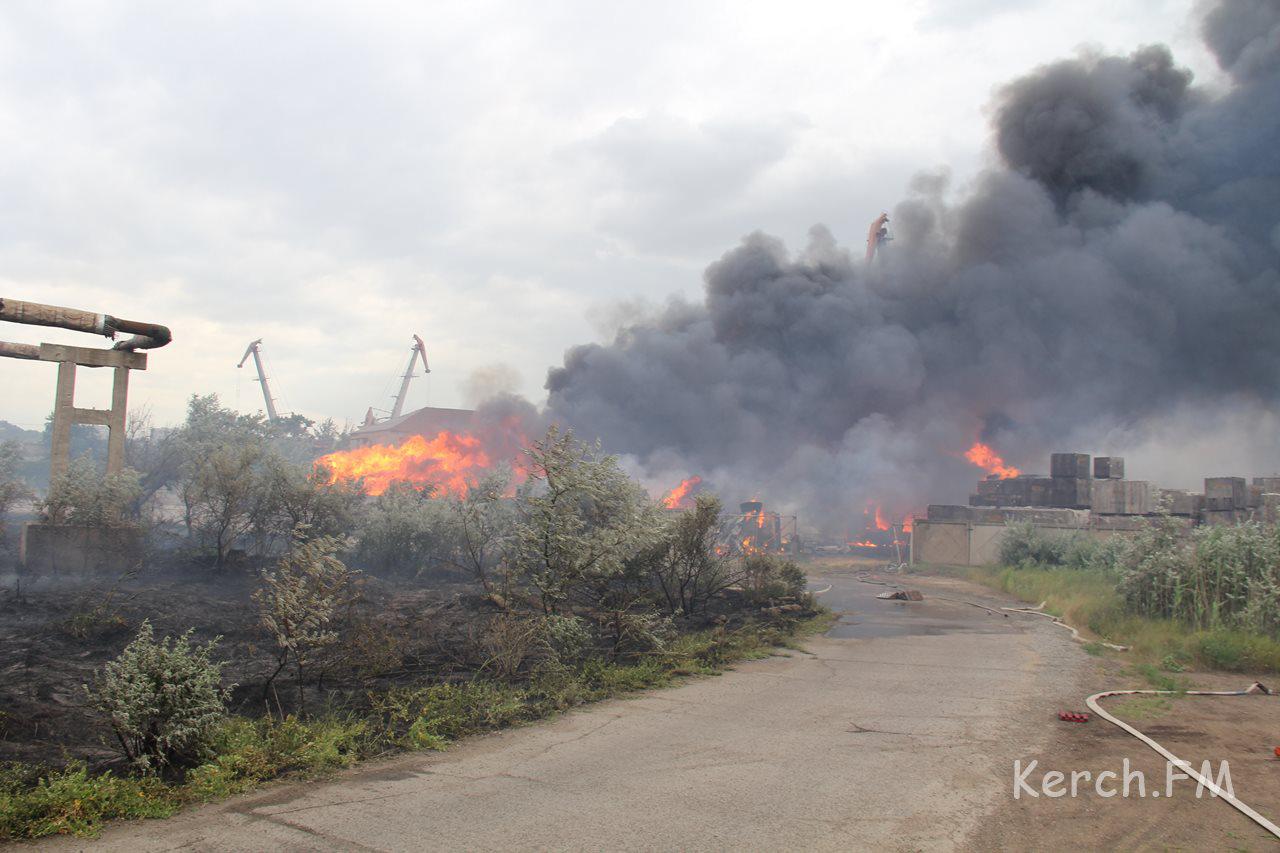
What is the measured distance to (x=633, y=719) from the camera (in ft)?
28.6

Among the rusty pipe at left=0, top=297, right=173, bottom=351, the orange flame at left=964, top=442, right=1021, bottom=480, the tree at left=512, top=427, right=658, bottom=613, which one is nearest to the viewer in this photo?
the tree at left=512, top=427, right=658, bottom=613

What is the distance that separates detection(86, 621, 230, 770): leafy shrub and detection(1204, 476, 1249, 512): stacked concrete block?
33.2 meters

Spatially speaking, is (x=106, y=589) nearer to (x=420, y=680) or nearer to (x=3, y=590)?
(x=3, y=590)

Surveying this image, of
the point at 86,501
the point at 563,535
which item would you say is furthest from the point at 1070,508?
the point at 86,501

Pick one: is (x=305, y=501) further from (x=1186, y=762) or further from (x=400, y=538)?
(x=1186, y=762)

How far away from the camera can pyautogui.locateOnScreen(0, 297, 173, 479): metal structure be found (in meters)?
17.7

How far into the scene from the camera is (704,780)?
6531 mm

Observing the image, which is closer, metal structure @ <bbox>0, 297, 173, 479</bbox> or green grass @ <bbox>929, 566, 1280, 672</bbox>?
green grass @ <bbox>929, 566, 1280, 672</bbox>

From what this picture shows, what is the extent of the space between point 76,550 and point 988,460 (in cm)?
4564

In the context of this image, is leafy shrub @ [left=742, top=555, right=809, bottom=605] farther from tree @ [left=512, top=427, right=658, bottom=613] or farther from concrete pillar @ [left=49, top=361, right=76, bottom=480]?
concrete pillar @ [left=49, top=361, right=76, bottom=480]

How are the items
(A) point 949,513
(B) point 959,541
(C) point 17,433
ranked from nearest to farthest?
1. (B) point 959,541
2. (A) point 949,513
3. (C) point 17,433

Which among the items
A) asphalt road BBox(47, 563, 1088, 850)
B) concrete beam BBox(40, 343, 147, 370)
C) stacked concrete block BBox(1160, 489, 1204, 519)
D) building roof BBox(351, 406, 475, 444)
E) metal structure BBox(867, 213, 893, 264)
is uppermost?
metal structure BBox(867, 213, 893, 264)

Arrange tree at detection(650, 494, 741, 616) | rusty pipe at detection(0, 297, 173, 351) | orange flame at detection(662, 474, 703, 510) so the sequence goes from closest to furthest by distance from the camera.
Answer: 1. tree at detection(650, 494, 741, 616)
2. rusty pipe at detection(0, 297, 173, 351)
3. orange flame at detection(662, 474, 703, 510)

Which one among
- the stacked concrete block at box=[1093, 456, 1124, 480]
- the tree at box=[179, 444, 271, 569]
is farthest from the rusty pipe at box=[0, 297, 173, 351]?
the stacked concrete block at box=[1093, 456, 1124, 480]
